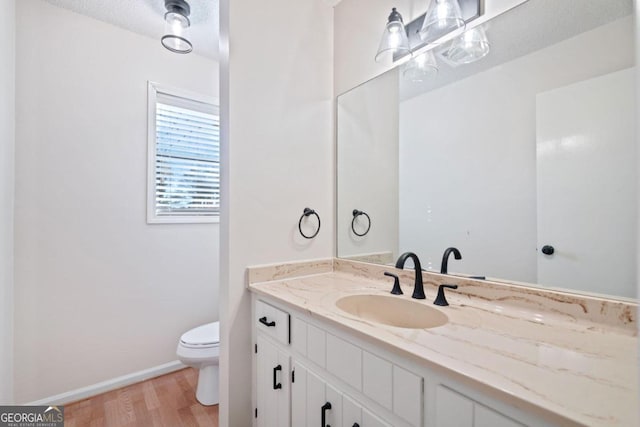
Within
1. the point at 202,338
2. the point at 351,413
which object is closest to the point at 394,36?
the point at 351,413

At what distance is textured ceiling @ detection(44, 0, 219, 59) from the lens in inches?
69.7

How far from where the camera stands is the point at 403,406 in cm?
72

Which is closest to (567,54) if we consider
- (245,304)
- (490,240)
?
(490,240)

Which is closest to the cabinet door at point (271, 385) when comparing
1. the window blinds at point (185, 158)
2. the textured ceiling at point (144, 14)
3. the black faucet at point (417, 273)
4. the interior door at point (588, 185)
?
the black faucet at point (417, 273)

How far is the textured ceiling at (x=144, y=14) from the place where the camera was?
1771 mm

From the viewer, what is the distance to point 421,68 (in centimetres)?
138

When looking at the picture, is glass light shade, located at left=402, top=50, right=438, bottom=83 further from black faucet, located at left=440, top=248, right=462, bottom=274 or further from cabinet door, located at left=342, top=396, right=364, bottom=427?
cabinet door, located at left=342, top=396, right=364, bottom=427

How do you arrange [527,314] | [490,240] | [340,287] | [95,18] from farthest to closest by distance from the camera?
[95,18] < [340,287] < [490,240] < [527,314]

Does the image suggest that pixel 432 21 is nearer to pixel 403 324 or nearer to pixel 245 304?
pixel 403 324

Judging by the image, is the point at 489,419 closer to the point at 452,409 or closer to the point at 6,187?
the point at 452,409

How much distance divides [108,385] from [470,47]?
9.57ft

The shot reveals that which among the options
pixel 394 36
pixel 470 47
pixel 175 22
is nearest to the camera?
pixel 470 47

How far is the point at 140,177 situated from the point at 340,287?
1.72 m

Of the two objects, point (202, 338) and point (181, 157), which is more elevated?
point (181, 157)
